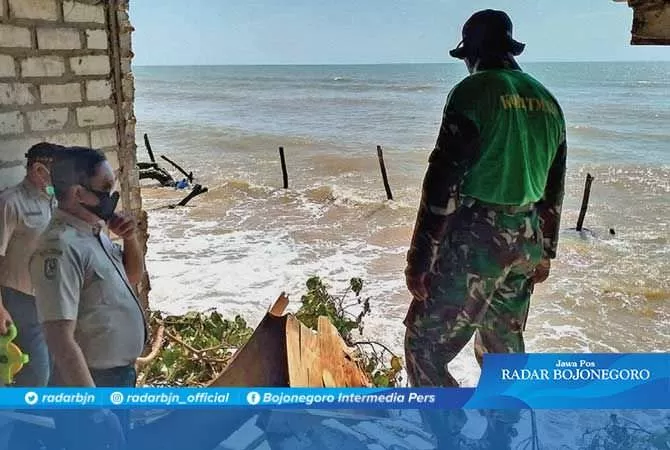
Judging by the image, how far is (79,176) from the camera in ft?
4.49

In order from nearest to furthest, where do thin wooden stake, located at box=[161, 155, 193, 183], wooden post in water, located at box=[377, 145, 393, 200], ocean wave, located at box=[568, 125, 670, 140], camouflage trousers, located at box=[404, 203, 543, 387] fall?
camouflage trousers, located at box=[404, 203, 543, 387]
ocean wave, located at box=[568, 125, 670, 140]
wooden post in water, located at box=[377, 145, 393, 200]
thin wooden stake, located at box=[161, 155, 193, 183]

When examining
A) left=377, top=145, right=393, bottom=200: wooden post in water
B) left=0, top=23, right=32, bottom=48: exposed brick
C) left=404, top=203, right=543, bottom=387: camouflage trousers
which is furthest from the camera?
left=377, top=145, right=393, bottom=200: wooden post in water

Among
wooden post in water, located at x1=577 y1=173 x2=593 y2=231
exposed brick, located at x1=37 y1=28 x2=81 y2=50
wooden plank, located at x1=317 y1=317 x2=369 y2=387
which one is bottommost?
wooden plank, located at x1=317 y1=317 x2=369 y2=387

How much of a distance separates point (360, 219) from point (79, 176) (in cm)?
121

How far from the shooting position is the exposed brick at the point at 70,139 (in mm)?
1366

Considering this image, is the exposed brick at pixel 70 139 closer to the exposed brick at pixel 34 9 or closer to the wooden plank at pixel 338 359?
the exposed brick at pixel 34 9

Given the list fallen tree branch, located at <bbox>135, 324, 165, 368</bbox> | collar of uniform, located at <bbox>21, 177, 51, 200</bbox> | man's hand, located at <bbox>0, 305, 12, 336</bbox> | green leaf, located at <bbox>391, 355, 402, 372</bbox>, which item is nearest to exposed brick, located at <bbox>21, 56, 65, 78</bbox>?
collar of uniform, located at <bbox>21, 177, 51, 200</bbox>

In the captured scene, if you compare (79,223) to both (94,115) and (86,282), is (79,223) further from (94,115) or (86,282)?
(94,115)

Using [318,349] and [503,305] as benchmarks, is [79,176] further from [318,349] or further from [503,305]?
[503,305]

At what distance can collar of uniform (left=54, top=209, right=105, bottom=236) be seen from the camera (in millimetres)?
1333

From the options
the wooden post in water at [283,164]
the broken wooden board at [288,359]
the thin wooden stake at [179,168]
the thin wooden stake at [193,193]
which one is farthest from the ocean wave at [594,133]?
the thin wooden stake at [179,168]

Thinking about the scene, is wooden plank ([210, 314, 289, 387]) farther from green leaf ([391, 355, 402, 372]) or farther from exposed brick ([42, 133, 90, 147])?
exposed brick ([42, 133, 90, 147])

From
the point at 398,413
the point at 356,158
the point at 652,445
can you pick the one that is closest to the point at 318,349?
the point at 398,413

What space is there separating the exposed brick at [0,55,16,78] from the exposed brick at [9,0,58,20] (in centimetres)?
10
